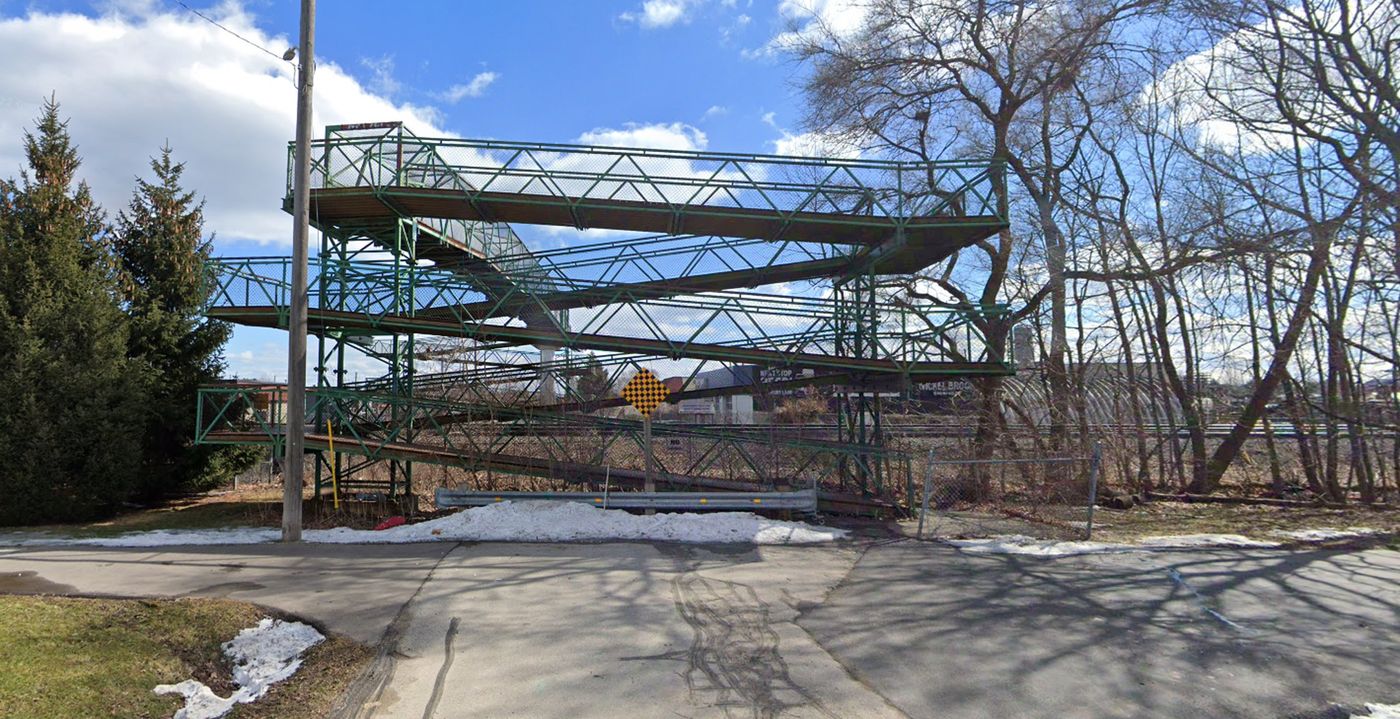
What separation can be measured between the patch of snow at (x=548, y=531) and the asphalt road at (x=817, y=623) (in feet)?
2.17

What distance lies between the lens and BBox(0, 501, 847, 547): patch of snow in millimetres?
11375

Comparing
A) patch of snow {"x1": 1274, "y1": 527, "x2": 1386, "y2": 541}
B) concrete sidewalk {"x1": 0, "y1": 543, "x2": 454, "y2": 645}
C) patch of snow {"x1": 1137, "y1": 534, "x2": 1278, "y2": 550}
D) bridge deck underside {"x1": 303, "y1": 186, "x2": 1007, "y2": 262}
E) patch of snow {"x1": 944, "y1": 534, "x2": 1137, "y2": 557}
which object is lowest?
patch of snow {"x1": 1274, "y1": 527, "x2": 1386, "y2": 541}

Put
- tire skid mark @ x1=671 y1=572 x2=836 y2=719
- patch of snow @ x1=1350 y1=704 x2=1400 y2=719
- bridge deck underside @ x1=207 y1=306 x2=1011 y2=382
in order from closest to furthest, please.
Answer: patch of snow @ x1=1350 y1=704 x2=1400 y2=719 → tire skid mark @ x1=671 y1=572 x2=836 y2=719 → bridge deck underside @ x1=207 y1=306 x2=1011 y2=382

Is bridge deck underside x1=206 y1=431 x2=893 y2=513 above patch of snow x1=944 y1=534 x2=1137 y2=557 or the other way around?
above

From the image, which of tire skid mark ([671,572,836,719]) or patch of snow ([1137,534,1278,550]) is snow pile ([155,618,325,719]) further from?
patch of snow ([1137,534,1278,550])

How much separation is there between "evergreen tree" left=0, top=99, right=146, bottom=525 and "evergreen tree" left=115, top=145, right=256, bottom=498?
1.02 meters

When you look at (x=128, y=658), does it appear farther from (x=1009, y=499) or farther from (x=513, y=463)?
(x=1009, y=499)

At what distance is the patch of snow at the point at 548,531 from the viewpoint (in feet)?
37.3

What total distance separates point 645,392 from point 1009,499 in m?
8.25

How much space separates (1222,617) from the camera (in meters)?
7.14

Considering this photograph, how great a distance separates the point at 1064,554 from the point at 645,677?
284 inches

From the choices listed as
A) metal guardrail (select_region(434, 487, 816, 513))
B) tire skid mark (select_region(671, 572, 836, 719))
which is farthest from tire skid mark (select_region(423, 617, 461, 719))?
metal guardrail (select_region(434, 487, 816, 513))

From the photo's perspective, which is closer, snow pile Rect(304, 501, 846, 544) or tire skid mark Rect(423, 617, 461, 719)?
tire skid mark Rect(423, 617, 461, 719)

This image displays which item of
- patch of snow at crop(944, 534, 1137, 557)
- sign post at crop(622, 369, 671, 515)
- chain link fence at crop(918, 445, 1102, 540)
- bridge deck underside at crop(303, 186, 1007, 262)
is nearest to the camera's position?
patch of snow at crop(944, 534, 1137, 557)
